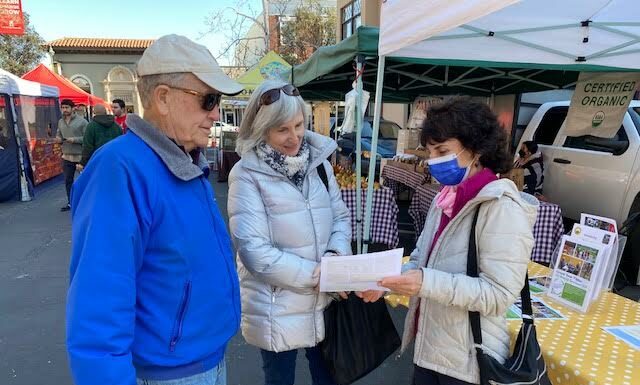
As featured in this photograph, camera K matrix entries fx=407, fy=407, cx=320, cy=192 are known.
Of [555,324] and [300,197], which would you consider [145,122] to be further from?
[555,324]

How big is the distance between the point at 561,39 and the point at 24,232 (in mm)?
7467

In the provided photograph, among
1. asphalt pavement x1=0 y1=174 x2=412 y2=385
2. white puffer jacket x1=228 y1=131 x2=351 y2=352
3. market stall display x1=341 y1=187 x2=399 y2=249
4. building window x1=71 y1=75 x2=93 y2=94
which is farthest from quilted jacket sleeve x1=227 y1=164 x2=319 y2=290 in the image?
building window x1=71 y1=75 x2=93 y2=94

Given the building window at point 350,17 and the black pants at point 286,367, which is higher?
the building window at point 350,17

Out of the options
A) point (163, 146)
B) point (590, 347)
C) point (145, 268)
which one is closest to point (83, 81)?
point (163, 146)

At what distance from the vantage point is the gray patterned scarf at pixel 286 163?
1727 mm

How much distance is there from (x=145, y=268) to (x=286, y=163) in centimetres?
82

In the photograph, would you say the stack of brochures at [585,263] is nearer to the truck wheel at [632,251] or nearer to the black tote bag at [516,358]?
the black tote bag at [516,358]

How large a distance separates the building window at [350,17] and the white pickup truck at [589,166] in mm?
12940

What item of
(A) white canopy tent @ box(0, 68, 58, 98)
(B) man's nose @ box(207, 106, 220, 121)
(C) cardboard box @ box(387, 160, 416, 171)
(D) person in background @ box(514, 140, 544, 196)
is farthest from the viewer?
(A) white canopy tent @ box(0, 68, 58, 98)

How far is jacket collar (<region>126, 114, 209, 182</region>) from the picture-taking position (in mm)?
1086

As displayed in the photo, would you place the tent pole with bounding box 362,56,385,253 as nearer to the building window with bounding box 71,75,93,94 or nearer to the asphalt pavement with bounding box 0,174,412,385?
the asphalt pavement with bounding box 0,174,412,385

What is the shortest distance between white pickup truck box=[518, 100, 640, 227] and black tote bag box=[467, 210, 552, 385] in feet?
13.1

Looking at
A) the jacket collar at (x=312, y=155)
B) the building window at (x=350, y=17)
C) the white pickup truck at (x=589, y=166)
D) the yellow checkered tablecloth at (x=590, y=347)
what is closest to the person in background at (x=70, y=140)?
the jacket collar at (x=312, y=155)

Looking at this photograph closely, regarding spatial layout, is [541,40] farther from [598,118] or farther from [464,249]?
[464,249]
